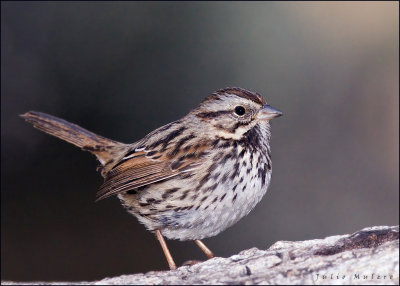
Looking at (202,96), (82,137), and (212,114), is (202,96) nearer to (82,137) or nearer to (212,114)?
(82,137)

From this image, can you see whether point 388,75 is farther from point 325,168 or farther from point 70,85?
point 70,85

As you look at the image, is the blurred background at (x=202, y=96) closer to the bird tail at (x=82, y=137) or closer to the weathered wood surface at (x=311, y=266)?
the bird tail at (x=82, y=137)

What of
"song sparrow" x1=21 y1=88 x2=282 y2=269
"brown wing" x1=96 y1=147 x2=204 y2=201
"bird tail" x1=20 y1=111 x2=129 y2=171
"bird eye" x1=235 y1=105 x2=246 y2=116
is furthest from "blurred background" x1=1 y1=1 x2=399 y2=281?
"bird eye" x1=235 y1=105 x2=246 y2=116

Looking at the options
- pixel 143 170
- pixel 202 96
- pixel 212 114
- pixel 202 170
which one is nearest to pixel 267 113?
pixel 212 114

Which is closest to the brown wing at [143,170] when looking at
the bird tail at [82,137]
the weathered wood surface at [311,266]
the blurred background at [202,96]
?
the bird tail at [82,137]

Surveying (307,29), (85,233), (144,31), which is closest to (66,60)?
(144,31)

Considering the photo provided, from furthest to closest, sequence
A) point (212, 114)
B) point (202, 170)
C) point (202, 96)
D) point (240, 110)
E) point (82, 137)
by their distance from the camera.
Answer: point (202, 96) < point (82, 137) < point (212, 114) < point (240, 110) < point (202, 170)

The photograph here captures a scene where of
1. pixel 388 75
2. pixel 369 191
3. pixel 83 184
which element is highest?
pixel 388 75
